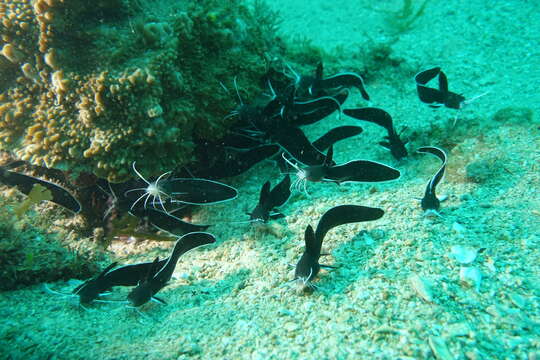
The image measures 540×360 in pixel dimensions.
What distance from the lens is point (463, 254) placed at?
237 centimetres

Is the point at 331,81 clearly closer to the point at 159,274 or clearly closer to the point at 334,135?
the point at 334,135

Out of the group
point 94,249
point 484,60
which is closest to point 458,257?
point 94,249

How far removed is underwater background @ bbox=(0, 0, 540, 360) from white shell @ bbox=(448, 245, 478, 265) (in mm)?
12

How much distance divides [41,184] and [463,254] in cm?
396

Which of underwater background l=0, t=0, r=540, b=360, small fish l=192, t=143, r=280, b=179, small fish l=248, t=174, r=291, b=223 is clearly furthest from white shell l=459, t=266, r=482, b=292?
small fish l=192, t=143, r=280, b=179

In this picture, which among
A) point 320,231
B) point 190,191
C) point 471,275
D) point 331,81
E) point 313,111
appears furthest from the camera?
point 331,81

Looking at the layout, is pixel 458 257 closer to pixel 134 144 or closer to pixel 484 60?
pixel 134 144

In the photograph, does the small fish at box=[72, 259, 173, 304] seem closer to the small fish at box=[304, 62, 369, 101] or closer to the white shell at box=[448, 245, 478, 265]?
the white shell at box=[448, 245, 478, 265]

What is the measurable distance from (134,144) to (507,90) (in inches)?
203

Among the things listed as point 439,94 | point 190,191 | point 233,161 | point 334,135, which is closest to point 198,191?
point 190,191

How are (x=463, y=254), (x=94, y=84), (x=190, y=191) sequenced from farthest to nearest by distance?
(x=190, y=191)
(x=94, y=84)
(x=463, y=254)

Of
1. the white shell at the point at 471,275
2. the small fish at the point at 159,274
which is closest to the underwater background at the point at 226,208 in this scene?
→ the white shell at the point at 471,275

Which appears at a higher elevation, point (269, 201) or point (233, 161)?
point (233, 161)

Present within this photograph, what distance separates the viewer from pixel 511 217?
2.71 meters
